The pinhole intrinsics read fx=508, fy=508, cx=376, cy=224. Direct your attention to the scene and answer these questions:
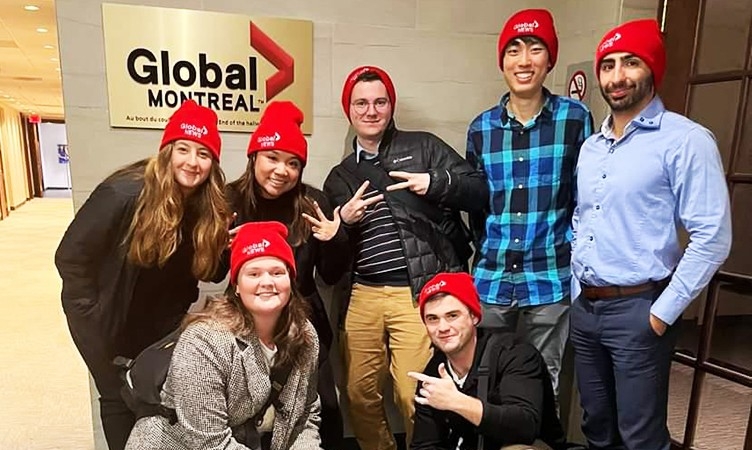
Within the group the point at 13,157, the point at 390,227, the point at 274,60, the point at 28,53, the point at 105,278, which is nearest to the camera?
the point at 105,278

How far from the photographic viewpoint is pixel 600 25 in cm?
201

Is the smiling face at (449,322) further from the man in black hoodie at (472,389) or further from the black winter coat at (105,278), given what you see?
the black winter coat at (105,278)

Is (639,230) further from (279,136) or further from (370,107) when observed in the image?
(279,136)

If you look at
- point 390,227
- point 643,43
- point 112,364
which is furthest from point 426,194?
point 112,364

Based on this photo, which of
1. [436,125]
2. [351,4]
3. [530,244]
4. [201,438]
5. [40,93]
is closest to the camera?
[201,438]

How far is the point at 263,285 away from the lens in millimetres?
1394

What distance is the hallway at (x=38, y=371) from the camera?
2314 mm

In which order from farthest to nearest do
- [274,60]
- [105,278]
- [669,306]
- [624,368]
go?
[274,60]
[105,278]
[624,368]
[669,306]

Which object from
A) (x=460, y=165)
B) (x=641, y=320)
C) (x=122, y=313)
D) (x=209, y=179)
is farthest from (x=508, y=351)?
(x=122, y=313)

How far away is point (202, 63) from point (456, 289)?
125 cm

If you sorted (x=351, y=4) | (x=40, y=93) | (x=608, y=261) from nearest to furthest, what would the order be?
(x=608, y=261)
(x=351, y=4)
(x=40, y=93)

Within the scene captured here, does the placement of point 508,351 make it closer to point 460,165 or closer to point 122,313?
point 460,165

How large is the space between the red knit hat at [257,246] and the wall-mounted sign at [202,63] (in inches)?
26.0

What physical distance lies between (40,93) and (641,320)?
454 inches
